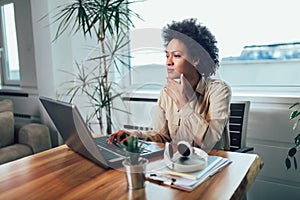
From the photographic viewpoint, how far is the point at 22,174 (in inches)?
38.7

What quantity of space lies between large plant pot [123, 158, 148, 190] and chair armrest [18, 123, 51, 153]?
1.77 metres

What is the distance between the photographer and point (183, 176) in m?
0.87

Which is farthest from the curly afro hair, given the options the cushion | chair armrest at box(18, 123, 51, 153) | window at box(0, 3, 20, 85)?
window at box(0, 3, 20, 85)

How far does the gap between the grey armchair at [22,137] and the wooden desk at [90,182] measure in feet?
4.36

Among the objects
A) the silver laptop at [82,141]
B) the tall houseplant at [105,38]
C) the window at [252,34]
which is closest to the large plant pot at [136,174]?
the silver laptop at [82,141]

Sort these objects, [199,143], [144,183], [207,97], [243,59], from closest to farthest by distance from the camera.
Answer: [144,183] → [199,143] → [207,97] → [243,59]

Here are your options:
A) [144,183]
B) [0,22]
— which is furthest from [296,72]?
[0,22]

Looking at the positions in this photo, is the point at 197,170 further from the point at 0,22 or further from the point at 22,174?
the point at 0,22

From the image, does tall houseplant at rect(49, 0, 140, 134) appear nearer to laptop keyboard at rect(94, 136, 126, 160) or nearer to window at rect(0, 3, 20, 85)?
laptop keyboard at rect(94, 136, 126, 160)

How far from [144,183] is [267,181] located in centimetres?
140

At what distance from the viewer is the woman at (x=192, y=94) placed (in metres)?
1.23

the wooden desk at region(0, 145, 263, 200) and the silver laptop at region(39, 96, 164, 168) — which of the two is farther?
the silver laptop at region(39, 96, 164, 168)

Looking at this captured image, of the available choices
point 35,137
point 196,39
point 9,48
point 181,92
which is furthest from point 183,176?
point 9,48

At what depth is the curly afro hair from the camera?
1262 mm
